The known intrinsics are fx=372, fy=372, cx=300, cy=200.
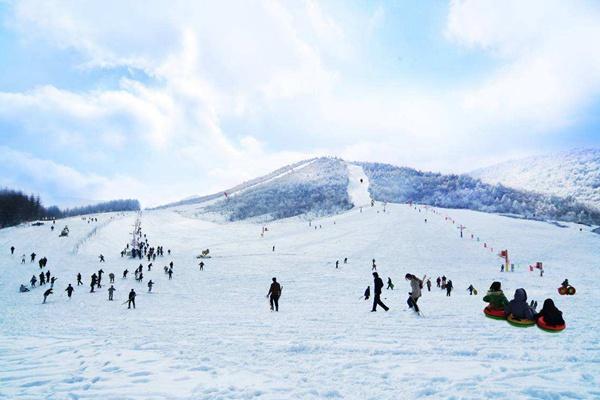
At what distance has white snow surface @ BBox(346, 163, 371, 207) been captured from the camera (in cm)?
11151

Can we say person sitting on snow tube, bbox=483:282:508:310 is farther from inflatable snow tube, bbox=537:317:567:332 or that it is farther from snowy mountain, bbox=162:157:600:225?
snowy mountain, bbox=162:157:600:225

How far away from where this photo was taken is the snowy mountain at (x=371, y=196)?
11231 cm

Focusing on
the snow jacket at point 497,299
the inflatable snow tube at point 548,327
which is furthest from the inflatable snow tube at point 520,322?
the snow jacket at point 497,299

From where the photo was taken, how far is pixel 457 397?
231 inches

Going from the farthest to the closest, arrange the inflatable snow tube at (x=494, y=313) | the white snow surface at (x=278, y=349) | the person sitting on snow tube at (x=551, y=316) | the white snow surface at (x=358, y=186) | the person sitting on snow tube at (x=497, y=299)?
the white snow surface at (x=358, y=186) → the person sitting on snow tube at (x=497, y=299) → the inflatable snow tube at (x=494, y=313) → the person sitting on snow tube at (x=551, y=316) → the white snow surface at (x=278, y=349)

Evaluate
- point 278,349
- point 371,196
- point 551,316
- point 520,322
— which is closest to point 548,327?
point 551,316

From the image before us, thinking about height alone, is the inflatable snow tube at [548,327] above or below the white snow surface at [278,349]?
above

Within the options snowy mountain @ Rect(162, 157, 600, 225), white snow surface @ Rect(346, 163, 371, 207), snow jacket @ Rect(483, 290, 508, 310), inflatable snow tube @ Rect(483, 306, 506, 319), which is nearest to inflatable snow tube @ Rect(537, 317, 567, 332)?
inflatable snow tube @ Rect(483, 306, 506, 319)

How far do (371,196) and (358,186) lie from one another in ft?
69.6

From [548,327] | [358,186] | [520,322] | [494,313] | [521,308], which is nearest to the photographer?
[548,327]

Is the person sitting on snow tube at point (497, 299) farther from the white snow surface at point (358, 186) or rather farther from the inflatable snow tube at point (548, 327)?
the white snow surface at point (358, 186)

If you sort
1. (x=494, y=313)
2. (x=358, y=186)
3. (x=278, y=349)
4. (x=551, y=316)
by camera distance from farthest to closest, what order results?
(x=358, y=186), (x=494, y=313), (x=551, y=316), (x=278, y=349)

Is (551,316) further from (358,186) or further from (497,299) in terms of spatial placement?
(358,186)

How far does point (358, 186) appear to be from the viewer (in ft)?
460
